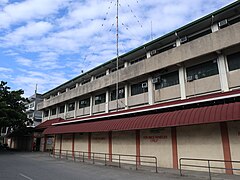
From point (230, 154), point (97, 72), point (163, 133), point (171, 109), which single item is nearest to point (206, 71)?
point (171, 109)

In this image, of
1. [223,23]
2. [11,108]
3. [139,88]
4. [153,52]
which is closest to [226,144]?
[223,23]

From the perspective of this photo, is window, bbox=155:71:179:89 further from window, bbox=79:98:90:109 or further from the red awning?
window, bbox=79:98:90:109

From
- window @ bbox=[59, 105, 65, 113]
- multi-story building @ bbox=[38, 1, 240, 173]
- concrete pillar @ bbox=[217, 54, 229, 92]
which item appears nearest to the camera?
multi-story building @ bbox=[38, 1, 240, 173]

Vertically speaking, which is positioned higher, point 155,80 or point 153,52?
point 153,52

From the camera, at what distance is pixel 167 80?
2050 cm

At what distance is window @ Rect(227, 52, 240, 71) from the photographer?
15.8 meters

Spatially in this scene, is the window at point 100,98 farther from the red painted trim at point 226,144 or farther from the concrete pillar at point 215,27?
the red painted trim at point 226,144

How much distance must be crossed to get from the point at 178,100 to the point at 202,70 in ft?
12.1

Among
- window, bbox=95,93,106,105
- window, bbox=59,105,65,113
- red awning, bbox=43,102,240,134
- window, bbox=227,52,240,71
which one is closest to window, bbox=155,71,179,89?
window, bbox=227,52,240,71

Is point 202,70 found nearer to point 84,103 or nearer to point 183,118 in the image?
point 183,118

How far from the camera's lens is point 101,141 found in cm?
2173

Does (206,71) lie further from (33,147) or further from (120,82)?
(33,147)

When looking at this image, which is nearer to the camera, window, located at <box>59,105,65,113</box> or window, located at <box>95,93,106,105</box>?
window, located at <box>95,93,106,105</box>

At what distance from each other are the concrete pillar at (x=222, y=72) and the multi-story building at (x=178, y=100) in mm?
59
